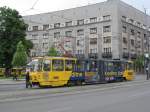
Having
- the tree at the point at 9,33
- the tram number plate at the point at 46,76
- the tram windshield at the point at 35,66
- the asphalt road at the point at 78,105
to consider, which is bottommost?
the asphalt road at the point at 78,105

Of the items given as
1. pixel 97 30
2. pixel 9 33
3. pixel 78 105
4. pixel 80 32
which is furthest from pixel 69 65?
pixel 80 32

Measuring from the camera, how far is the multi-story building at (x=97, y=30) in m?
88.8

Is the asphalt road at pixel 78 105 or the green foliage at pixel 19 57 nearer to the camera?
the asphalt road at pixel 78 105

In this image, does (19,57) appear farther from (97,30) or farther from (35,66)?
(35,66)

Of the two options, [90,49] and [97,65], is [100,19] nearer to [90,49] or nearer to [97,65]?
[90,49]

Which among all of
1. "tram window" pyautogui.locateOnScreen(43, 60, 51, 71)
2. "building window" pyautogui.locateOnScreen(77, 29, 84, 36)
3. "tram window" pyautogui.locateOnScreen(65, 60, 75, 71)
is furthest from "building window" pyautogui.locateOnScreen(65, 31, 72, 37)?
"tram window" pyautogui.locateOnScreen(43, 60, 51, 71)

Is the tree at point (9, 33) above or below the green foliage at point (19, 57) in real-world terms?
above

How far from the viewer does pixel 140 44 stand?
102 metres

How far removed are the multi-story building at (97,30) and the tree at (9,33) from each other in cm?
2010

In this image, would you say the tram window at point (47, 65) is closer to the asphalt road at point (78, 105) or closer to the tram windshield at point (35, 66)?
the tram windshield at point (35, 66)

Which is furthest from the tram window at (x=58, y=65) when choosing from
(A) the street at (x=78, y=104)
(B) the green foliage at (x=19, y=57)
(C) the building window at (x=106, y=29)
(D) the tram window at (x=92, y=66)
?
(C) the building window at (x=106, y=29)

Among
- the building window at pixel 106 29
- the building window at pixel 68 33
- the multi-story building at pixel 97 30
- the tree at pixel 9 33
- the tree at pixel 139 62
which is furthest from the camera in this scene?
the building window at pixel 68 33

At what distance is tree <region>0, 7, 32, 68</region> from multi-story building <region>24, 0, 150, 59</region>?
20097mm

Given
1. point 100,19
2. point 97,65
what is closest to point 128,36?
point 100,19
